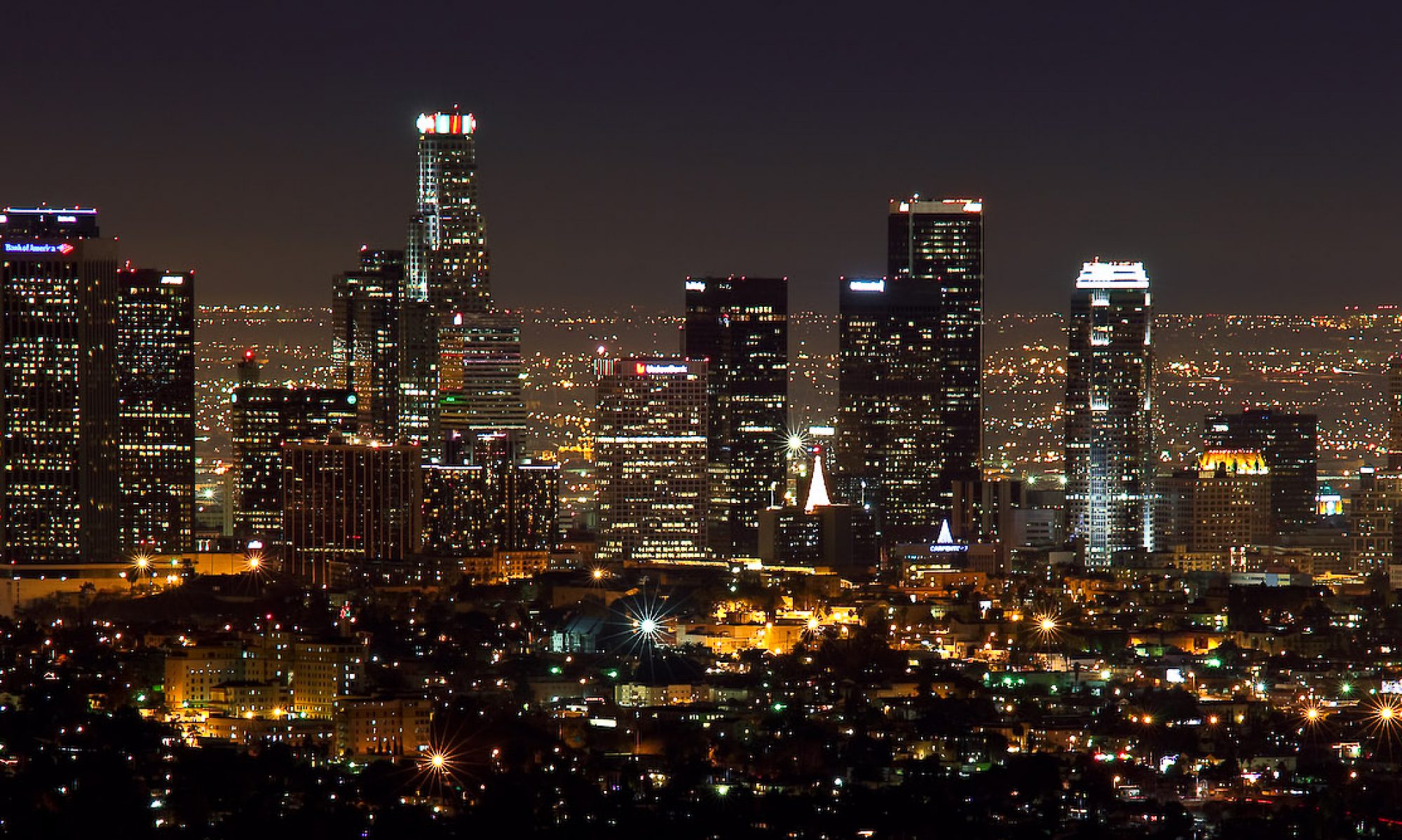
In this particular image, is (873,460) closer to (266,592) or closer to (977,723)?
(266,592)

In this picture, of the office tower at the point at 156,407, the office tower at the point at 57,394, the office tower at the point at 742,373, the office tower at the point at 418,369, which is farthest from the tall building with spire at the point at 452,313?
the office tower at the point at 57,394

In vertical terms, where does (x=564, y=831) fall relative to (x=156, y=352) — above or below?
below

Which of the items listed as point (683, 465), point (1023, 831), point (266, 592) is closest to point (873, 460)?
point (683, 465)

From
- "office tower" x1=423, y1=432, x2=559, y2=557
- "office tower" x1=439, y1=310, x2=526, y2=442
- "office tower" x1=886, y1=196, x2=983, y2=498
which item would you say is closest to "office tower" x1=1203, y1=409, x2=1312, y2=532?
"office tower" x1=886, y1=196, x2=983, y2=498

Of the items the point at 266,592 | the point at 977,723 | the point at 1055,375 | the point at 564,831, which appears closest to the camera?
the point at 564,831

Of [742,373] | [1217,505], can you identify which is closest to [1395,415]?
[1217,505]

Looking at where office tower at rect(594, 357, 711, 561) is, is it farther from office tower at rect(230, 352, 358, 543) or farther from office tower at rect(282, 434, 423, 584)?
office tower at rect(282, 434, 423, 584)

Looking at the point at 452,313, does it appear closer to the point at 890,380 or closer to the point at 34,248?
the point at 890,380
